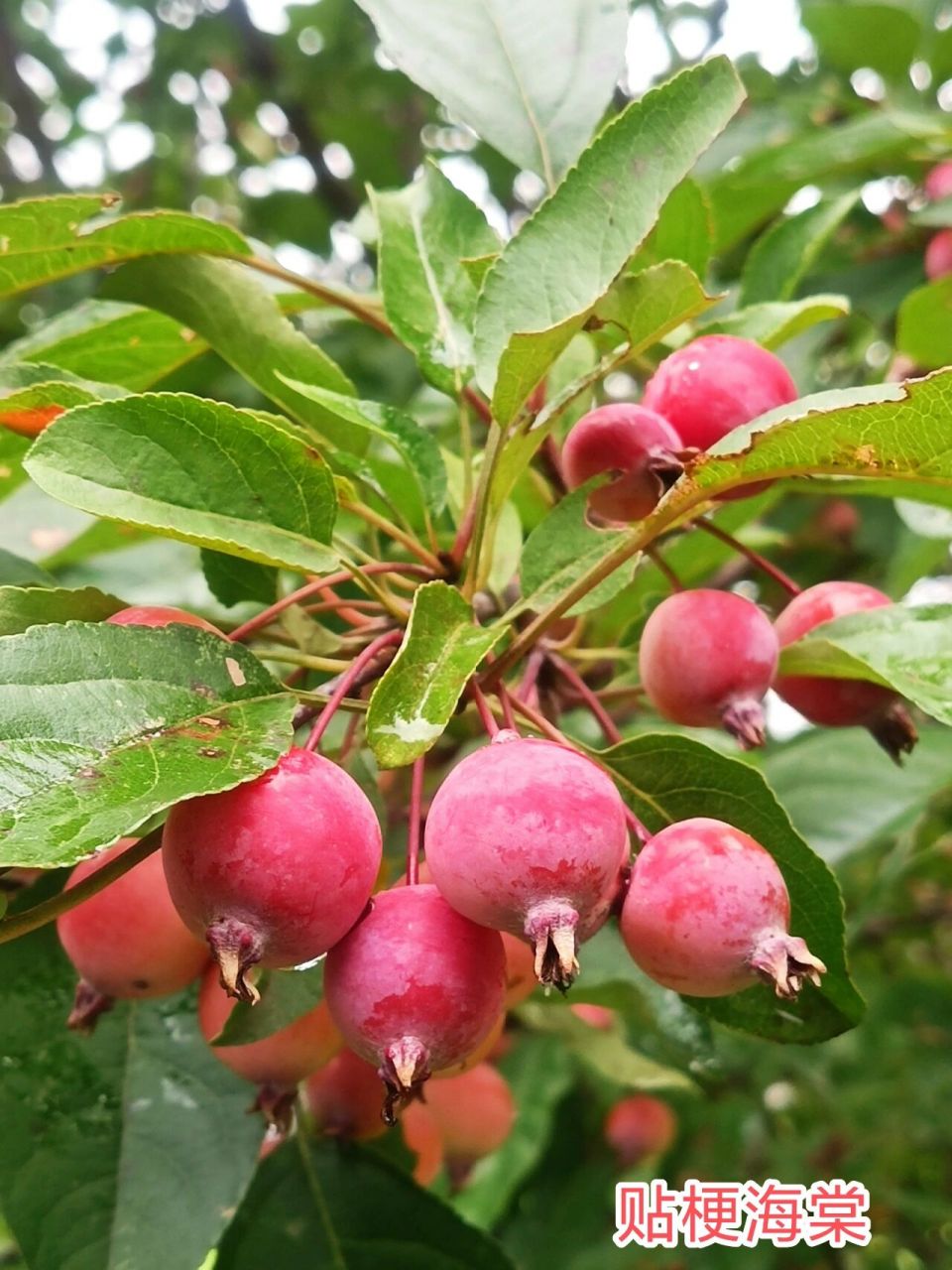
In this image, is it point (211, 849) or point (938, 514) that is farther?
point (938, 514)

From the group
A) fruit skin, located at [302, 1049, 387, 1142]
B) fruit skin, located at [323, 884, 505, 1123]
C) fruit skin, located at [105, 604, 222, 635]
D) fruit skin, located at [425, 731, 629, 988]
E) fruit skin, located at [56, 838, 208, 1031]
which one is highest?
fruit skin, located at [105, 604, 222, 635]

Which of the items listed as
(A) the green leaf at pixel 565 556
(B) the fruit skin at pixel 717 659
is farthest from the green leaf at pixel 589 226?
(B) the fruit skin at pixel 717 659

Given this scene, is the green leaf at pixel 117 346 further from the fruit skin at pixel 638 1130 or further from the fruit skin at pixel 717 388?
the fruit skin at pixel 638 1130

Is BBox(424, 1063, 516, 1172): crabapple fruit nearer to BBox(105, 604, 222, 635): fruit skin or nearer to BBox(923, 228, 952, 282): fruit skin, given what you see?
BBox(105, 604, 222, 635): fruit skin

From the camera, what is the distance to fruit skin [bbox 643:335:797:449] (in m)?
0.83

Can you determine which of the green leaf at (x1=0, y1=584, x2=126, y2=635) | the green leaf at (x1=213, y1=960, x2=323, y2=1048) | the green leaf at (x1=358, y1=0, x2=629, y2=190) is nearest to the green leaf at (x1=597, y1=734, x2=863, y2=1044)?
the green leaf at (x1=213, y1=960, x2=323, y2=1048)

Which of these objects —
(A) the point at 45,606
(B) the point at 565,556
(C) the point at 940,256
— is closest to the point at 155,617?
(A) the point at 45,606

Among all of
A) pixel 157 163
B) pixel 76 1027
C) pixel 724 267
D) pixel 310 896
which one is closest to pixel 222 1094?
pixel 76 1027

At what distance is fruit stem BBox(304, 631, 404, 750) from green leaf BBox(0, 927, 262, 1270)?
34cm

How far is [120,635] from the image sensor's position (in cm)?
64

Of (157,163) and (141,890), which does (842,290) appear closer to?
(141,890)

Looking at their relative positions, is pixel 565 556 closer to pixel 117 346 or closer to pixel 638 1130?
pixel 117 346

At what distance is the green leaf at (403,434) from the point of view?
83 centimetres

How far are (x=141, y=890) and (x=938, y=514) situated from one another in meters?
0.77
